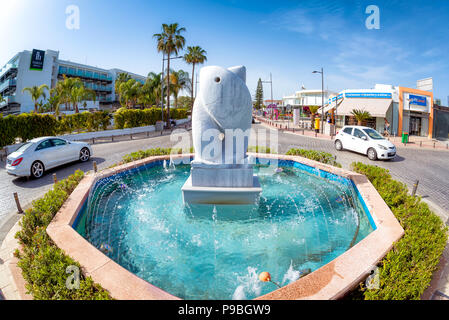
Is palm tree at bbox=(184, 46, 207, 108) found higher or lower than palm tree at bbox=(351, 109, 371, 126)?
higher

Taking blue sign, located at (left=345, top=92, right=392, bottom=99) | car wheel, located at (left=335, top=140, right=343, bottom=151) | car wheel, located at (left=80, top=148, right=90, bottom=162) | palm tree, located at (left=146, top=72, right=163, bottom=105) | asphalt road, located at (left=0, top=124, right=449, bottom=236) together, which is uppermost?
palm tree, located at (left=146, top=72, right=163, bottom=105)

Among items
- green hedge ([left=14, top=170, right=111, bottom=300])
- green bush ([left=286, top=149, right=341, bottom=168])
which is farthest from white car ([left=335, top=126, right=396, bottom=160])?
green hedge ([left=14, top=170, right=111, bottom=300])

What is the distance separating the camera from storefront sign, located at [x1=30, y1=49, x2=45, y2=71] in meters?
48.9

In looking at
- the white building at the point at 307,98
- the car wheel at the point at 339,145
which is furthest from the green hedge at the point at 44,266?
the white building at the point at 307,98

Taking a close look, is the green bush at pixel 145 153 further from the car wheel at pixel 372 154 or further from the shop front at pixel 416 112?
the shop front at pixel 416 112

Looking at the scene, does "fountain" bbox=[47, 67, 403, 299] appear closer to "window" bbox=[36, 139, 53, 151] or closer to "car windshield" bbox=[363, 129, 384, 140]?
"window" bbox=[36, 139, 53, 151]

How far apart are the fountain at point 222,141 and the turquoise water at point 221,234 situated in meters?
0.45

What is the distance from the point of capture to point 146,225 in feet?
19.8

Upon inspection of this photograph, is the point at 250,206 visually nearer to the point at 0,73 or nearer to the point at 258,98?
the point at 0,73

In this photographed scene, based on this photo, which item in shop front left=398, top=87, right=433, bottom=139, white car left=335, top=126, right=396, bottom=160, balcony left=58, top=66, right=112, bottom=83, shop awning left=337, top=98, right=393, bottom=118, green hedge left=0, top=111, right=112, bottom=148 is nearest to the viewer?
white car left=335, top=126, right=396, bottom=160

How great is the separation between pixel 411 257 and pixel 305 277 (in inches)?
80.3

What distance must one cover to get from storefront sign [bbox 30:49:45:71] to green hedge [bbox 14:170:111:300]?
59.0 metres
